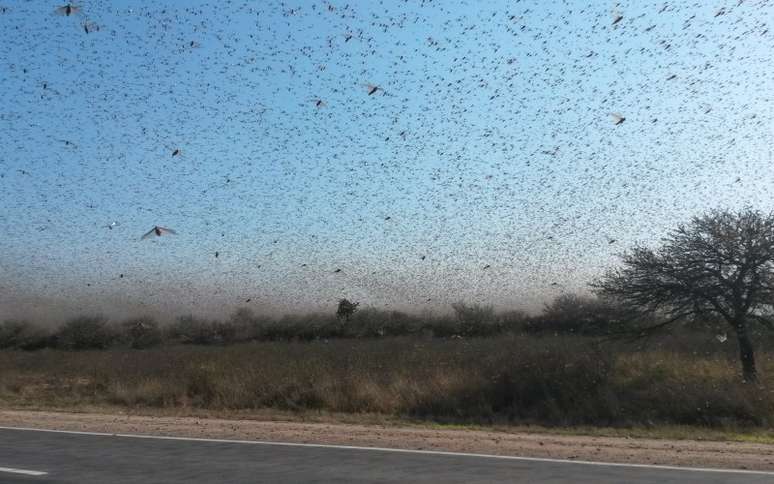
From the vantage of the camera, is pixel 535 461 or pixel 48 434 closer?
pixel 535 461

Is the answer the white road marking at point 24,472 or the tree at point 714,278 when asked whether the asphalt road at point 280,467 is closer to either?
the white road marking at point 24,472

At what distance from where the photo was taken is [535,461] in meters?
10.5

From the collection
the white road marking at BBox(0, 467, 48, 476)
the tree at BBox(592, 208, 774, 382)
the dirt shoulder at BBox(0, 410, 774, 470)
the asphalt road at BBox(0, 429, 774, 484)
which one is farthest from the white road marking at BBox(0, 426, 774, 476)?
the tree at BBox(592, 208, 774, 382)

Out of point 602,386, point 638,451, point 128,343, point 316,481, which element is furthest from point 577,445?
point 128,343

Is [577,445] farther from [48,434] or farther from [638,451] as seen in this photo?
[48,434]

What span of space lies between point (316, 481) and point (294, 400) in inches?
494

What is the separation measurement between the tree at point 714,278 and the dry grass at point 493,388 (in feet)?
5.23

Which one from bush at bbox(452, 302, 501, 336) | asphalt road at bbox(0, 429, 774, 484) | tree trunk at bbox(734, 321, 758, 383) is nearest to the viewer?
asphalt road at bbox(0, 429, 774, 484)

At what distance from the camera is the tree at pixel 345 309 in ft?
217

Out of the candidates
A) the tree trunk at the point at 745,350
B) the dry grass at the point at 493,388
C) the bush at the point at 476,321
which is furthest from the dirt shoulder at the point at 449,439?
the bush at the point at 476,321

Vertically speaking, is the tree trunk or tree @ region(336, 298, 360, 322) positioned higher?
tree @ region(336, 298, 360, 322)

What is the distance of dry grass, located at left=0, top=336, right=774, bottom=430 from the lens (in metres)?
17.8

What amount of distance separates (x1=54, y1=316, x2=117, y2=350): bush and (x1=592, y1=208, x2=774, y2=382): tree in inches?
2106

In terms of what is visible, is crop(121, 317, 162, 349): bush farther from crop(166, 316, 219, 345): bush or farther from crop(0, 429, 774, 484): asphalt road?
crop(0, 429, 774, 484): asphalt road
